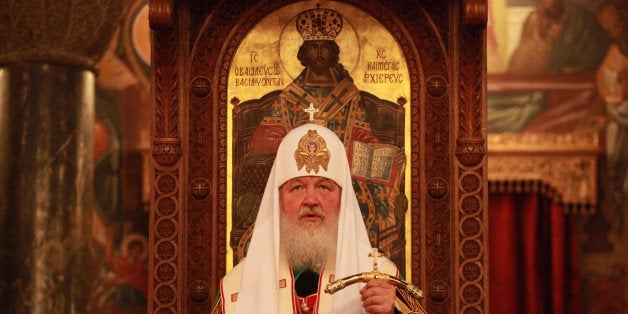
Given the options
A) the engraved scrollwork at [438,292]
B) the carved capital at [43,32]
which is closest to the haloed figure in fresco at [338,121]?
the engraved scrollwork at [438,292]

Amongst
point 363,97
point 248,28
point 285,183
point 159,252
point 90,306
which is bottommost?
point 90,306

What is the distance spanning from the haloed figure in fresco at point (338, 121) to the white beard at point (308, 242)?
842 millimetres

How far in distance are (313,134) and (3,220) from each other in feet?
9.30

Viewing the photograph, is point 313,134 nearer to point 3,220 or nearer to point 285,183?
point 285,183

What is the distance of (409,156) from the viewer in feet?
20.8

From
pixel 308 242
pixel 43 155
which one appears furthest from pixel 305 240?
pixel 43 155

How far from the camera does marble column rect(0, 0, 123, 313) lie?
7207mm

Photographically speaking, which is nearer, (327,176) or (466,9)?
(327,176)

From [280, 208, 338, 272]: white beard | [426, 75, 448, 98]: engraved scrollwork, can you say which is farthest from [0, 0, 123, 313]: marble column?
[426, 75, 448, 98]: engraved scrollwork

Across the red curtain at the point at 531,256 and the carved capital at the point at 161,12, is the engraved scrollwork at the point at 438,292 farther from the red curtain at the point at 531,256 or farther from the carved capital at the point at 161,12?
the red curtain at the point at 531,256

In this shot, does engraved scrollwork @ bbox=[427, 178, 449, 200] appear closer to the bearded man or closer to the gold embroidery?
the bearded man

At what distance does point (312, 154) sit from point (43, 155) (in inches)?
101

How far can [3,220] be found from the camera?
739 cm

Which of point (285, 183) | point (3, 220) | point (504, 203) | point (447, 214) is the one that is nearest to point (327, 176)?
point (285, 183)
